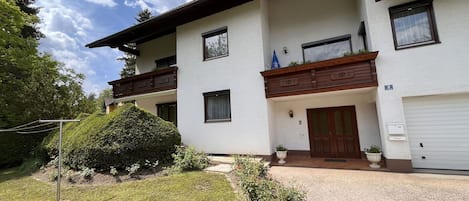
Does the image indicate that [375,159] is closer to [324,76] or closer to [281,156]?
[281,156]

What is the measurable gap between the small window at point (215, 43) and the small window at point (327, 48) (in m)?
3.67

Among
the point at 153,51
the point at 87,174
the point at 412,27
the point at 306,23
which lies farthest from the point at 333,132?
the point at 153,51

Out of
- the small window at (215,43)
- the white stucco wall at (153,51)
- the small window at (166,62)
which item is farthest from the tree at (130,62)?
the small window at (215,43)

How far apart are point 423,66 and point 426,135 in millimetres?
2156

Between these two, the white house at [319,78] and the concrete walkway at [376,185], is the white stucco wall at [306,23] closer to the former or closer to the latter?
the white house at [319,78]

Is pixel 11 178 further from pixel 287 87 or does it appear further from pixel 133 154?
pixel 287 87

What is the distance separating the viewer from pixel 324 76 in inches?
276

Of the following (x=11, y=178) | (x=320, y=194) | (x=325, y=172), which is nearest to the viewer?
(x=320, y=194)

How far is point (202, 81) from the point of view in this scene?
31.2 ft

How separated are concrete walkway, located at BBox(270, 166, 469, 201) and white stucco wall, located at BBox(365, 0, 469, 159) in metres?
0.89

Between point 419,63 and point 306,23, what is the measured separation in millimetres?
4610

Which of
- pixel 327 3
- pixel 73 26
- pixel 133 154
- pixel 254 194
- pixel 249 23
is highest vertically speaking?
pixel 73 26

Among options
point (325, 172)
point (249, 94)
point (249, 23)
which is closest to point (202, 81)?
point (249, 94)

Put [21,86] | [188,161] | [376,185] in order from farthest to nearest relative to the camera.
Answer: [21,86]
[188,161]
[376,185]
